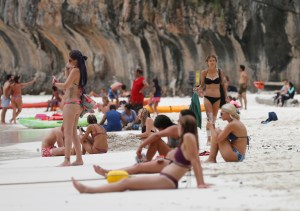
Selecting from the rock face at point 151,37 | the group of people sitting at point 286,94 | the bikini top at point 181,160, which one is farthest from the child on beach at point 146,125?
the rock face at point 151,37

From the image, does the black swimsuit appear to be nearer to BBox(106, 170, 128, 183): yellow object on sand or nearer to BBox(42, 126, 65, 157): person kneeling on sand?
BBox(42, 126, 65, 157): person kneeling on sand

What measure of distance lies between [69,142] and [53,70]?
3757 centimetres

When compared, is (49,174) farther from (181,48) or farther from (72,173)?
(181,48)

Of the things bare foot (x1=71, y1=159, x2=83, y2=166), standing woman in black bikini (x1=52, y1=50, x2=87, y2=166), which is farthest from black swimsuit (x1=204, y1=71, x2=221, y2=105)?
bare foot (x1=71, y1=159, x2=83, y2=166)

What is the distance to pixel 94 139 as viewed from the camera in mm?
13062

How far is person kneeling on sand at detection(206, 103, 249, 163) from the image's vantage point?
32.0 ft

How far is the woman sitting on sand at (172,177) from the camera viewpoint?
752 centimetres

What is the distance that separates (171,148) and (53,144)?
418 centimetres

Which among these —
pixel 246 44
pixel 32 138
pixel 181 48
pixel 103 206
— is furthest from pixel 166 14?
pixel 103 206

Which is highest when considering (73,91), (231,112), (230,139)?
(73,91)

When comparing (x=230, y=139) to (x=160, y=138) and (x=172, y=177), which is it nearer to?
(x=160, y=138)

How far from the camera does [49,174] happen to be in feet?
32.0

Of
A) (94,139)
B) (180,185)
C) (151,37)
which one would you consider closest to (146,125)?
(94,139)

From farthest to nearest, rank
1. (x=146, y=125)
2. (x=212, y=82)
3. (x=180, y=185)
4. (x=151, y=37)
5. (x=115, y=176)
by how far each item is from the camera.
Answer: (x=151, y=37) < (x=212, y=82) < (x=146, y=125) < (x=115, y=176) < (x=180, y=185)
